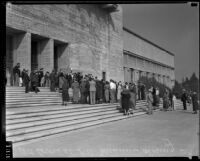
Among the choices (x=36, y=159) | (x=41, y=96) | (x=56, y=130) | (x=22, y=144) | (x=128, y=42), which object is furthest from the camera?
(x=128, y=42)

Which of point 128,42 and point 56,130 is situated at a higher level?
point 128,42

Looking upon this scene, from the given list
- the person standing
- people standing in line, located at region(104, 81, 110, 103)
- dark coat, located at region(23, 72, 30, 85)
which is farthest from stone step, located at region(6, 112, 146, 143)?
the person standing

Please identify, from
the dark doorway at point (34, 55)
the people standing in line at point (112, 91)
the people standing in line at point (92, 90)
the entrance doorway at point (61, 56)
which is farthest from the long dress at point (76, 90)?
the entrance doorway at point (61, 56)

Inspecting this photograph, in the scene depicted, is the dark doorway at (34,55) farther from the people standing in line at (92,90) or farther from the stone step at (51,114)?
A: the stone step at (51,114)

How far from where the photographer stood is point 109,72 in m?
27.4

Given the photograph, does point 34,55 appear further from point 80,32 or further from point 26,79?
point 26,79

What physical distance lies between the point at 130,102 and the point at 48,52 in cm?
862

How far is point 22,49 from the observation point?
1894cm

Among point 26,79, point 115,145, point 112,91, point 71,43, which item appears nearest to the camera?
point 115,145

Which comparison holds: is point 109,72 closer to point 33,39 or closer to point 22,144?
point 33,39

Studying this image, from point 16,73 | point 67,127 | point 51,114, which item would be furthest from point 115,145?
point 16,73

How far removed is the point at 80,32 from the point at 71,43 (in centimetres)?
145

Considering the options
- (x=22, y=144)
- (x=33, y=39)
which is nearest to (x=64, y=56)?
(x=33, y=39)

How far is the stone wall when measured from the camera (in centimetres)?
1880
